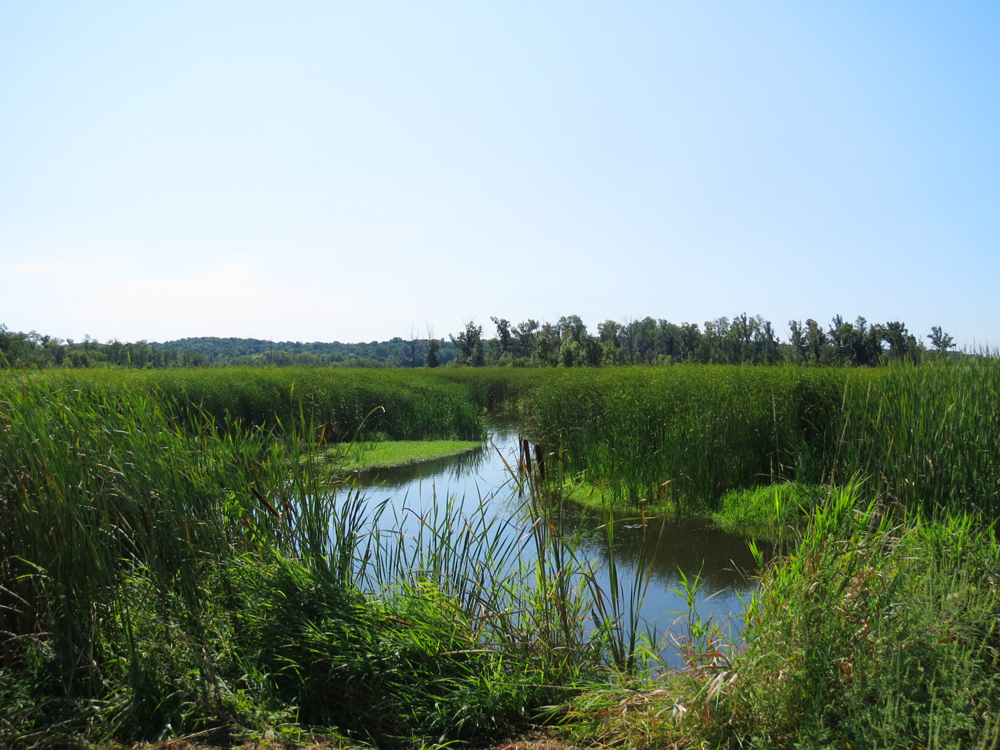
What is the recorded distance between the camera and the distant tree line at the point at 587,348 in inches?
596

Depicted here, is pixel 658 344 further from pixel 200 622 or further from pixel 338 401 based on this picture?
pixel 200 622

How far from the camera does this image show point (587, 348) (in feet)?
143

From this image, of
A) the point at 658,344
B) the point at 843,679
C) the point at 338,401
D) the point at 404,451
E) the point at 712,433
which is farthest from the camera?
the point at 658,344

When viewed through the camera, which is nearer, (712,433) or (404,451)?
(712,433)

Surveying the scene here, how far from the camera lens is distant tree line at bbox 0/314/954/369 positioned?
15130 mm

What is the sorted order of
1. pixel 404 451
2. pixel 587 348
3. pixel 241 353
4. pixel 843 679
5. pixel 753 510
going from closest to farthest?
1. pixel 843 679
2. pixel 753 510
3. pixel 404 451
4. pixel 587 348
5. pixel 241 353

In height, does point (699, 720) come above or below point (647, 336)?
below

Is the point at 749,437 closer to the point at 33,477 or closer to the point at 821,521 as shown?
the point at 821,521

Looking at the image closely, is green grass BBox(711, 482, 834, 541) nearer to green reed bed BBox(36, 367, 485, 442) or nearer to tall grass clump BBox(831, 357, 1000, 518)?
tall grass clump BBox(831, 357, 1000, 518)

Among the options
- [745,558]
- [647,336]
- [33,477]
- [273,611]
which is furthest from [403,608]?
[647,336]

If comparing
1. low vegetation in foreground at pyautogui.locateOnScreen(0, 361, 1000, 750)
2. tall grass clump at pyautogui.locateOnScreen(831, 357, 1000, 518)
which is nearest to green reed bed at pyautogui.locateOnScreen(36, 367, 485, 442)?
low vegetation in foreground at pyautogui.locateOnScreen(0, 361, 1000, 750)

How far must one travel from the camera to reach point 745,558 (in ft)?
25.0

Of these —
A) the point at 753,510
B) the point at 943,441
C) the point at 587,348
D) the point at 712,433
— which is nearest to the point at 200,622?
the point at 943,441

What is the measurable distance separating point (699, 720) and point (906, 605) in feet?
3.12
